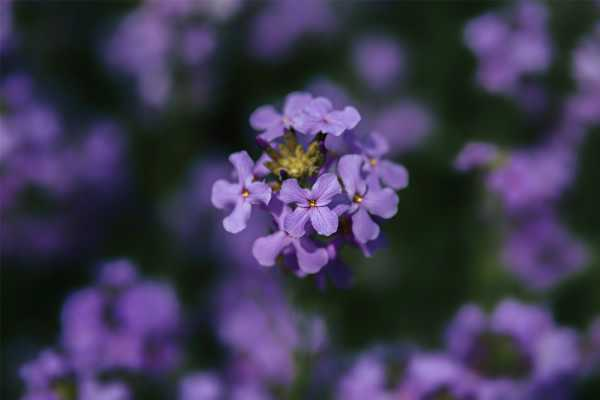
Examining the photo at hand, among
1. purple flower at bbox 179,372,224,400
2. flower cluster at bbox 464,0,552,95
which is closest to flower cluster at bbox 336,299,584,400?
purple flower at bbox 179,372,224,400

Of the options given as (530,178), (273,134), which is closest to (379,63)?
(530,178)

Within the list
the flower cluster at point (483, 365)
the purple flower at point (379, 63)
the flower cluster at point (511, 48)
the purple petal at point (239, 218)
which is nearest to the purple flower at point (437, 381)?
the flower cluster at point (483, 365)

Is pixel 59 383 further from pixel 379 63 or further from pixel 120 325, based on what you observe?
pixel 379 63

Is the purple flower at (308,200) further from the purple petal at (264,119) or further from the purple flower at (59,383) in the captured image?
the purple flower at (59,383)

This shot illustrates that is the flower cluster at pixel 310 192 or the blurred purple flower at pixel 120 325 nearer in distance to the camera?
the flower cluster at pixel 310 192

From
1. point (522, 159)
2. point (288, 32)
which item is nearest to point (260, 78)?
point (288, 32)

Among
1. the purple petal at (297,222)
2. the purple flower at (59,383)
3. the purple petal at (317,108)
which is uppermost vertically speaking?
the purple petal at (317,108)

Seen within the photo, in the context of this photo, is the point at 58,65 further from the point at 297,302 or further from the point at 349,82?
the point at 297,302
